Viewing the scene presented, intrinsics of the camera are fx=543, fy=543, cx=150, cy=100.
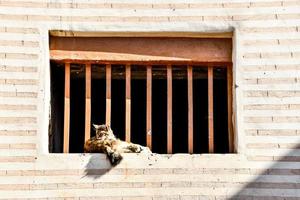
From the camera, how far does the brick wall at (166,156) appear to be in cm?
582

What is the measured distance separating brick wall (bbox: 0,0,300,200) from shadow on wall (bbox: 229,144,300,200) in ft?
0.04

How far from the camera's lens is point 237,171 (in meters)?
5.86

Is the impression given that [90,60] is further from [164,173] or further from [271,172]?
[271,172]

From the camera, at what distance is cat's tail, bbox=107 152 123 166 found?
5.86 m

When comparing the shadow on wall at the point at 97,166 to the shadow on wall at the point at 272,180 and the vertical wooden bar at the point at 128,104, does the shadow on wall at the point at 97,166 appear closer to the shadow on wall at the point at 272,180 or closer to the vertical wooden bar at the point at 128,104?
the shadow on wall at the point at 272,180

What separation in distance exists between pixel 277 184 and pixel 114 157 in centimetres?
177

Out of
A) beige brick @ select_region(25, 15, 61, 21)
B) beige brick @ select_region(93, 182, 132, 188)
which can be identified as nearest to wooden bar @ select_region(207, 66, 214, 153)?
beige brick @ select_region(93, 182, 132, 188)

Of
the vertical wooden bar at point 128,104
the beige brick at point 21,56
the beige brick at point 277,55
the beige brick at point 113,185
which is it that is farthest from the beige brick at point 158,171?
the beige brick at point 21,56

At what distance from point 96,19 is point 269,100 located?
2.13m

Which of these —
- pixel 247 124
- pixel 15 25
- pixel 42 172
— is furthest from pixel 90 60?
pixel 247 124

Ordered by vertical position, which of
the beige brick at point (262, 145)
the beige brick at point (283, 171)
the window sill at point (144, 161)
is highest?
the beige brick at point (262, 145)

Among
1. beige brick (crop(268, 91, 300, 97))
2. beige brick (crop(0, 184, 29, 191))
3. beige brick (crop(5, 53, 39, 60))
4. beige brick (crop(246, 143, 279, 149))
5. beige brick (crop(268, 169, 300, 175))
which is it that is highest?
beige brick (crop(5, 53, 39, 60))

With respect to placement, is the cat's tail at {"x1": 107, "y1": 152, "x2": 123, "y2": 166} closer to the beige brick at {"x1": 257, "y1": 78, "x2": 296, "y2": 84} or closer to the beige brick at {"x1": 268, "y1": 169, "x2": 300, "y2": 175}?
the beige brick at {"x1": 268, "y1": 169, "x2": 300, "y2": 175}

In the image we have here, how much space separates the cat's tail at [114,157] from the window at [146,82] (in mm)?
347
